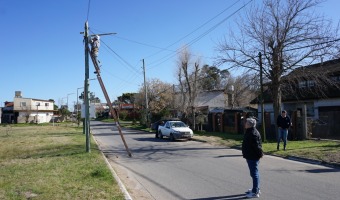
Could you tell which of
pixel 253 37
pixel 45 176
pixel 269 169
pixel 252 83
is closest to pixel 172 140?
pixel 252 83

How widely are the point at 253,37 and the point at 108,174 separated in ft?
45.4

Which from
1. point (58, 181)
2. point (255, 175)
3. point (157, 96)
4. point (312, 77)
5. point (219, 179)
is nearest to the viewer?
point (255, 175)

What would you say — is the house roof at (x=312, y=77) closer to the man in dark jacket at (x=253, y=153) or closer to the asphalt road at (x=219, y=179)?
the asphalt road at (x=219, y=179)

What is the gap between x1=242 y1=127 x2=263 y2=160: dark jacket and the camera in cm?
820

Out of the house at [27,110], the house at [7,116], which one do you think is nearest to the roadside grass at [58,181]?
the house at [27,110]

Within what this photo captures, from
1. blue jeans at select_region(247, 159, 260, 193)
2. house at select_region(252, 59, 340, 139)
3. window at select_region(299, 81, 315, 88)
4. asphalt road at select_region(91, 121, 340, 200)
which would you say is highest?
window at select_region(299, 81, 315, 88)

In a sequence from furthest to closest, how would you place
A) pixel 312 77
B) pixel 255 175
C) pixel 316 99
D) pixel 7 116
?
pixel 7 116 → pixel 316 99 → pixel 312 77 → pixel 255 175

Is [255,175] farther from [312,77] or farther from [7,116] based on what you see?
[7,116]

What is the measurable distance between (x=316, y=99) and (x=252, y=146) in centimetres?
2389

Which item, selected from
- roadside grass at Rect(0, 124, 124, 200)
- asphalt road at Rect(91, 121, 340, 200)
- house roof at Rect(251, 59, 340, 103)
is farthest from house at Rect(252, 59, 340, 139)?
roadside grass at Rect(0, 124, 124, 200)

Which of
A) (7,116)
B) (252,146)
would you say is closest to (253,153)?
(252,146)

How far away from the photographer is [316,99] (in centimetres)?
2997

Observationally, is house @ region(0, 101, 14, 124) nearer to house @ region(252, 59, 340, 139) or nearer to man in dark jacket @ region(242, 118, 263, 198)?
house @ region(252, 59, 340, 139)

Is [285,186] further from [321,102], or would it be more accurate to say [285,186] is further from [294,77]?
[321,102]
